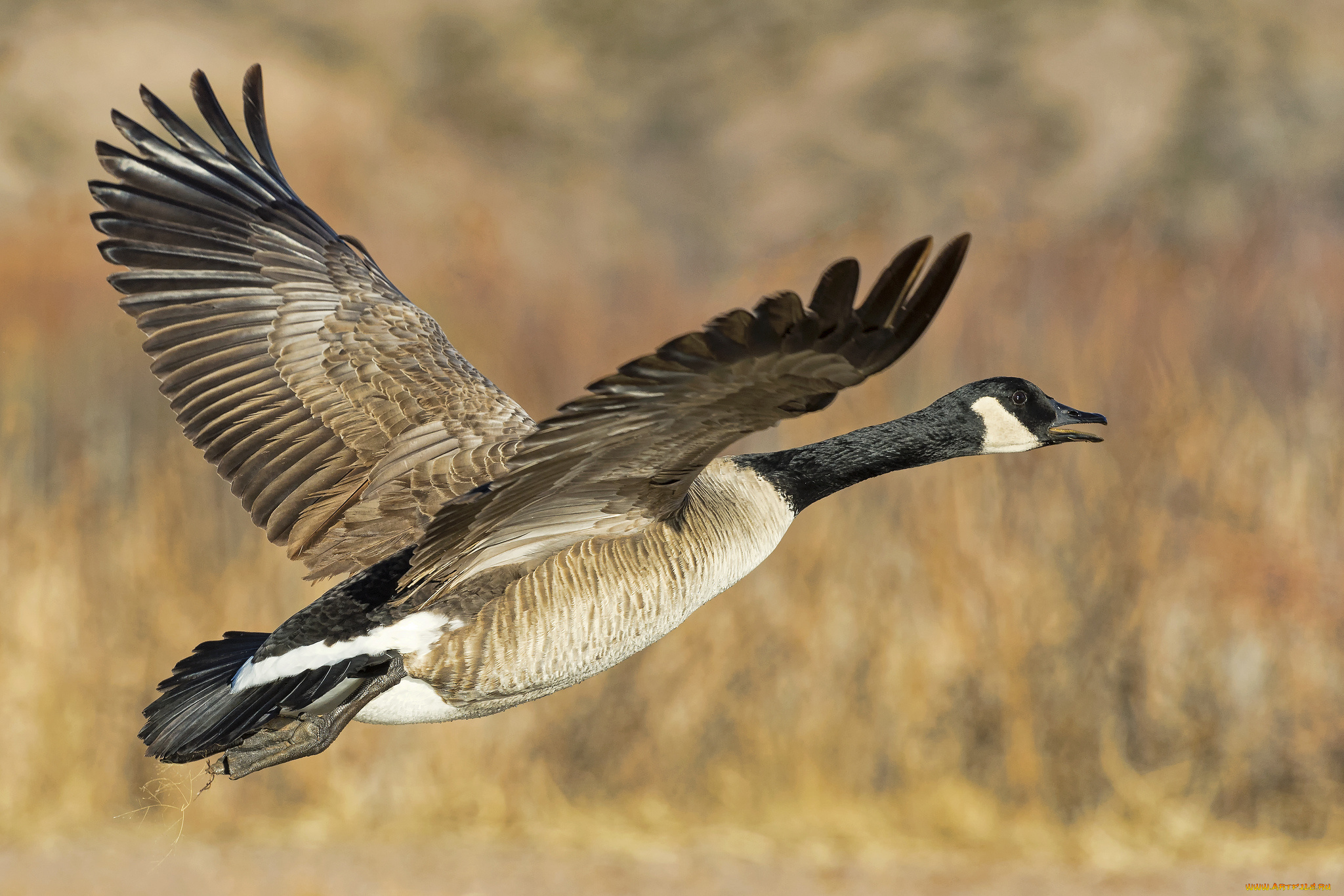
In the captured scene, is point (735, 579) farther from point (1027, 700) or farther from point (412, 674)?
point (1027, 700)

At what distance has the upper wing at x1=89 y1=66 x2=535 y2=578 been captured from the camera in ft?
17.2

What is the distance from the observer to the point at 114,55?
135ft

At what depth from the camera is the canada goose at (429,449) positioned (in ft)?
12.2

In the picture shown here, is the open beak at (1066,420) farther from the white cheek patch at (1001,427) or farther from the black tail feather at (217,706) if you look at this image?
the black tail feather at (217,706)

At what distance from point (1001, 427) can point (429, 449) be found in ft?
6.79

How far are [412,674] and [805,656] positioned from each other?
4.99 metres

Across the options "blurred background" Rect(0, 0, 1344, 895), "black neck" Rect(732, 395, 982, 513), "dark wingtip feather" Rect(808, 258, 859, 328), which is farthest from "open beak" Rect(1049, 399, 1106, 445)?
"blurred background" Rect(0, 0, 1344, 895)

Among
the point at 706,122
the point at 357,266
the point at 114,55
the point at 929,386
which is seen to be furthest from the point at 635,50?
the point at 357,266

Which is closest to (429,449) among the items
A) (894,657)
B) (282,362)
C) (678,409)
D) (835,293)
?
(282,362)

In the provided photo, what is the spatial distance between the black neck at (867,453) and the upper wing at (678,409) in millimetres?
664

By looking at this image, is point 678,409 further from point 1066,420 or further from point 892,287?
point 1066,420

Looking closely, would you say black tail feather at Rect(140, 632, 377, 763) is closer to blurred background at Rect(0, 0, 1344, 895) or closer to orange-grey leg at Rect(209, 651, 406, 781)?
orange-grey leg at Rect(209, 651, 406, 781)

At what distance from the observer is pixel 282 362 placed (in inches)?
217

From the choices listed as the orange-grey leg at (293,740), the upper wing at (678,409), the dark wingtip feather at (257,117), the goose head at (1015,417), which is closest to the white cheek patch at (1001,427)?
the goose head at (1015,417)
